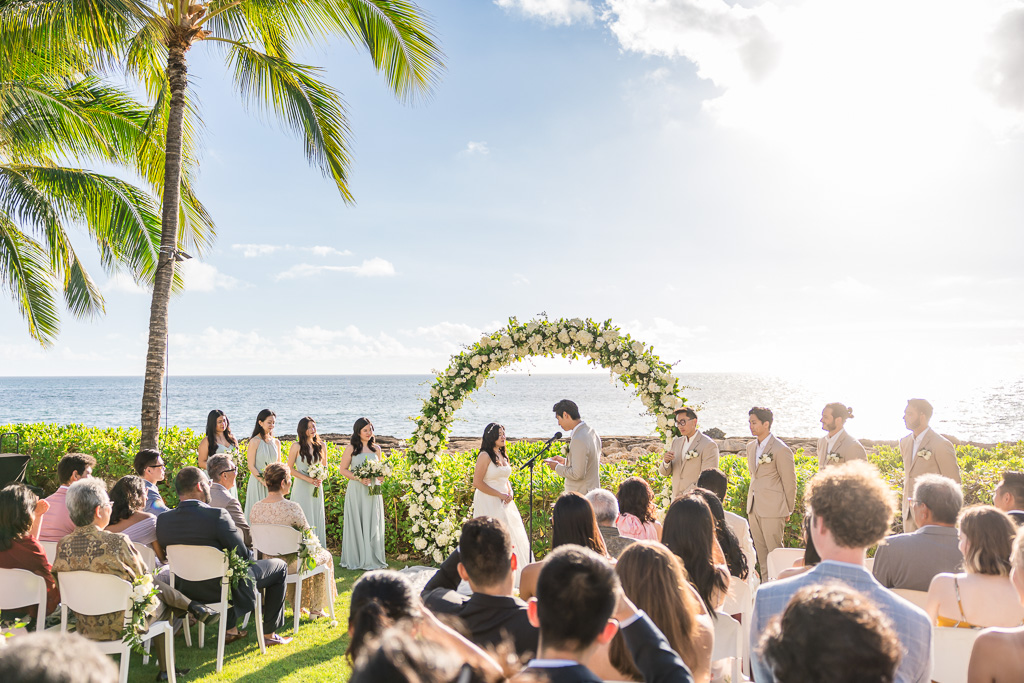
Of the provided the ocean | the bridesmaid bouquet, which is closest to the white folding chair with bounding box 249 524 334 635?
the bridesmaid bouquet

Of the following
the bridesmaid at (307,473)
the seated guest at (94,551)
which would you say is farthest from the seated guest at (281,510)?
the bridesmaid at (307,473)

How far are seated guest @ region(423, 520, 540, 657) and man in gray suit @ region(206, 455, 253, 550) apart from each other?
348 cm

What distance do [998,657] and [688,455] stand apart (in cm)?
476

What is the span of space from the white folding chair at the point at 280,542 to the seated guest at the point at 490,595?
3.56m

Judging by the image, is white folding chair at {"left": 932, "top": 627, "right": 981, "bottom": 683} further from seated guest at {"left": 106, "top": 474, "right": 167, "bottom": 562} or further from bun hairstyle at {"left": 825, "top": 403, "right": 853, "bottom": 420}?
seated guest at {"left": 106, "top": 474, "right": 167, "bottom": 562}

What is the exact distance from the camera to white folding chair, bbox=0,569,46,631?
15.3ft

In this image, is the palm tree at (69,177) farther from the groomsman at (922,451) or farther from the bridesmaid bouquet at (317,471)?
the groomsman at (922,451)

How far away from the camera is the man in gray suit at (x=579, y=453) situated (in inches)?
277

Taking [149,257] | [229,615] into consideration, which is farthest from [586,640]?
[149,257]

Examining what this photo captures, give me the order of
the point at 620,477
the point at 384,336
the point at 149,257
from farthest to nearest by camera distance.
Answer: the point at 384,336 → the point at 149,257 → the point at 620,477

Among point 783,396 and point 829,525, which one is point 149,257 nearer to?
point 829,525

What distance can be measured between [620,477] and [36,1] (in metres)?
9.76

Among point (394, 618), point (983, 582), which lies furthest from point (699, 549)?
point (394, 618)

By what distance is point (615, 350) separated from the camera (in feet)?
25.8
